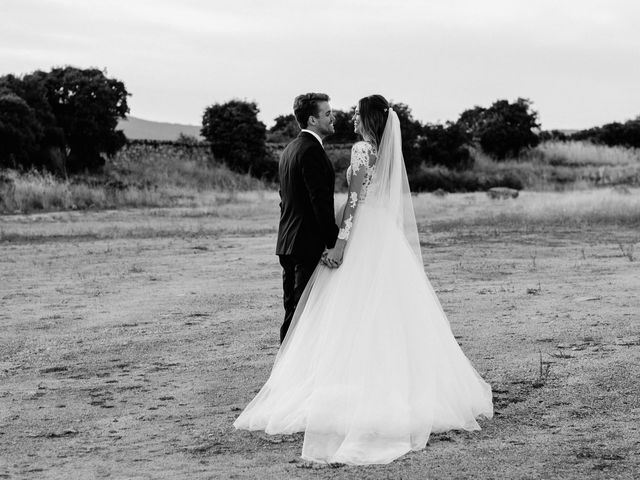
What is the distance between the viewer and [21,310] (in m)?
11.5

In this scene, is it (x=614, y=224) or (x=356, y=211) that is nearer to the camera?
(x=356, y=211)

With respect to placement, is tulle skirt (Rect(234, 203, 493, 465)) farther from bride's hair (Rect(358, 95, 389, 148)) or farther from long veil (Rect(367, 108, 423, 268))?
bride's hair (Rect(358, 95, 389, 148))

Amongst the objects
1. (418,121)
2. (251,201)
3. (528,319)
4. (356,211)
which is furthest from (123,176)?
(356,211)

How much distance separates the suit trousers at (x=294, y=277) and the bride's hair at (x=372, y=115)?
0.86 meters

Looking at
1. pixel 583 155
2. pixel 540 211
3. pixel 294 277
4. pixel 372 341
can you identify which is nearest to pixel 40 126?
pixel 540 211

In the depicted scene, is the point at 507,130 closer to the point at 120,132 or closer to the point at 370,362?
the point at 120,132

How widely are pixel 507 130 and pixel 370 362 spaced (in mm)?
47603

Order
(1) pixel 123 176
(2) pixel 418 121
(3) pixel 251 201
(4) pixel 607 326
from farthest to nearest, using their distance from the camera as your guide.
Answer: (2) pixel 418 121 < (1) pixel 123 176 < (3) pixel 251 201 < (4) pixel 607 326

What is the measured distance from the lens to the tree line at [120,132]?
112ft

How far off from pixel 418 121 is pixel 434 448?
44861 millimetres

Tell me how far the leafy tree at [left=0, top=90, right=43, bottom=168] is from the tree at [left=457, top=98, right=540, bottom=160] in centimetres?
2554

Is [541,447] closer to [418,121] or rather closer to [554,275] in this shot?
[554,275]

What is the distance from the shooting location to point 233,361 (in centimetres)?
838

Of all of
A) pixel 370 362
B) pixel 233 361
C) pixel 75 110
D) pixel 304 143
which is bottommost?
pixel 233 361
